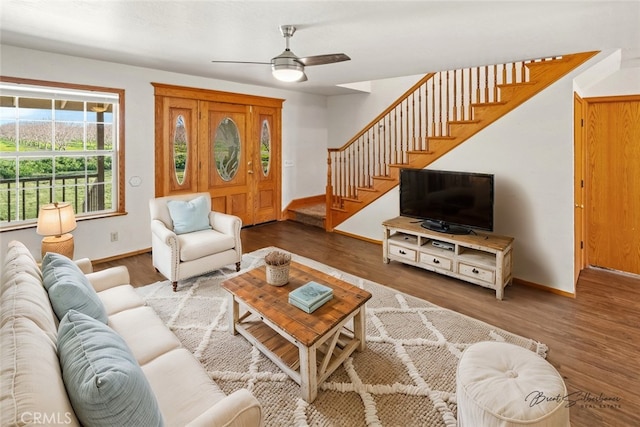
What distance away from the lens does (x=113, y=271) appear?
2.50 metres

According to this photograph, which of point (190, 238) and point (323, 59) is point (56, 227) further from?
point (323, 59)

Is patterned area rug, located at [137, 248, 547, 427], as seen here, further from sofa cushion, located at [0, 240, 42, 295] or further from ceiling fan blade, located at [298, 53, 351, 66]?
ceiling fan blade, located at [298, 53, 351, 66]

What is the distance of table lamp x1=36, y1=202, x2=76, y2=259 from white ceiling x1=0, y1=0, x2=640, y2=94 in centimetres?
164

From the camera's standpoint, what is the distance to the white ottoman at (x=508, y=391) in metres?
1.36

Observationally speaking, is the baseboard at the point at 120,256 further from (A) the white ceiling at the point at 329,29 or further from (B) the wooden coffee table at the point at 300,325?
(B) the wooden coffee table at the point at 300,325

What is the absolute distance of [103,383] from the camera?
3.11ft

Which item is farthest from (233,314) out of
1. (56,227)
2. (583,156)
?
(583,156)

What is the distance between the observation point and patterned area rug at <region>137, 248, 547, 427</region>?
1847 millimetres

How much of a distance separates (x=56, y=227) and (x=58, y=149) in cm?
110

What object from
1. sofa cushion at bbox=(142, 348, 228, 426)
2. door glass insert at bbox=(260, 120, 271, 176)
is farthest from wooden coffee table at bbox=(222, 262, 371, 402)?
door glass insert at bbox=(260, 120, 271, 176)

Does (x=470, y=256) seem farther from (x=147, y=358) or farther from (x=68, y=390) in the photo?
(x=68, y=390)

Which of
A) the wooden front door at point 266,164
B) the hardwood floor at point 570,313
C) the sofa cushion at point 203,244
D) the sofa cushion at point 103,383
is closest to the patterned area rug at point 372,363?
the hardwood floor at point 570,313

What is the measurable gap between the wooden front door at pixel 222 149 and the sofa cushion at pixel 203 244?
1469mm

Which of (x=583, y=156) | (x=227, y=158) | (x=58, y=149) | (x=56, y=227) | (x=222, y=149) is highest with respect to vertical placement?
(x=222, y=149)
